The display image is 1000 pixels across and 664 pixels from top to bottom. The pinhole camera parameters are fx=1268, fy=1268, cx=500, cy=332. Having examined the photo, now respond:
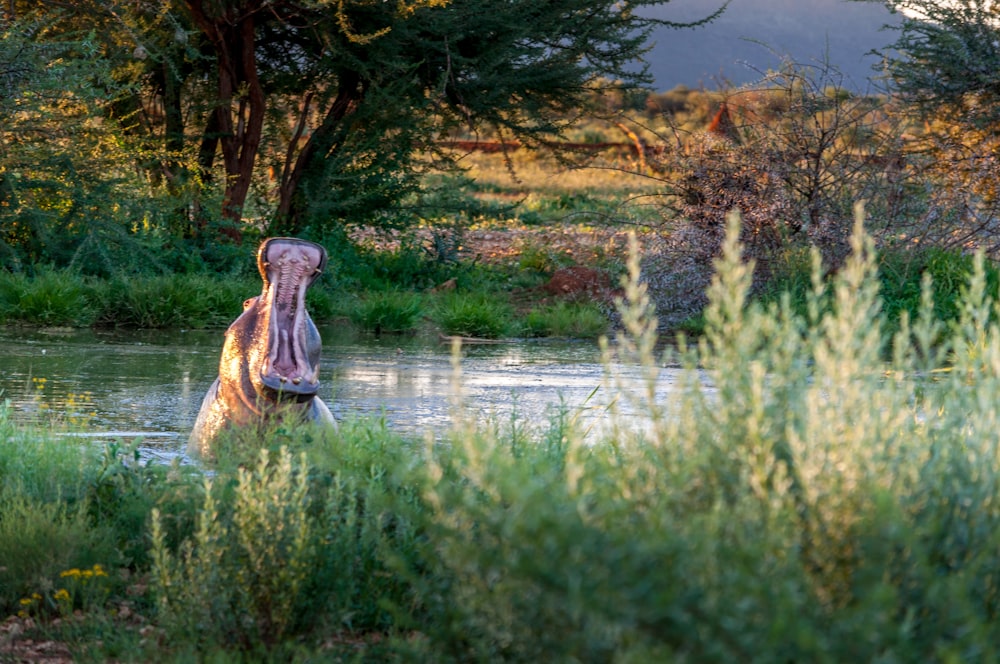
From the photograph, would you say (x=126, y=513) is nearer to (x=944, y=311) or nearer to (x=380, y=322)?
(x=380, y=322)

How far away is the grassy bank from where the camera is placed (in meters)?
2.29

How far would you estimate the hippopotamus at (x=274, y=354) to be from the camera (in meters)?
5.14

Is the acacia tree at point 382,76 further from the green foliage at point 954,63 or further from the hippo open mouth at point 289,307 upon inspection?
the hippo open mouth at point 289,307

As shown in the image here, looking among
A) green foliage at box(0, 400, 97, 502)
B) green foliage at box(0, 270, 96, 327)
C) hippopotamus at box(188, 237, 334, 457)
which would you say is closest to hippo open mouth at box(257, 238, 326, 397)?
hippopotamus at box(188, 237, 334, 457)

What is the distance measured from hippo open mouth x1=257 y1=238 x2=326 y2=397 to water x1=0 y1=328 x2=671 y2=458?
99 centimetres

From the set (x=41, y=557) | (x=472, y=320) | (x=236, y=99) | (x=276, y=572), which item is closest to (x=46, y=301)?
(x=472, y=320)

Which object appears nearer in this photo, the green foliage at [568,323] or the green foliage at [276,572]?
the green foliage at [276,572]

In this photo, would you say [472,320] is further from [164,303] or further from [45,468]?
[45,468]

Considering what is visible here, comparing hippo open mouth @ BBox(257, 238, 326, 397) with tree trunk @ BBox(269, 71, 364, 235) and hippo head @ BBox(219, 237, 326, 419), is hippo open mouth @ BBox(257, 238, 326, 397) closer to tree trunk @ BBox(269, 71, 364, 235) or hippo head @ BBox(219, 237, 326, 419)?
hippo head @ BBox(219, 237, 326, 419)

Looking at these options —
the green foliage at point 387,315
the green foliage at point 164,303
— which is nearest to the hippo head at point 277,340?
the green foliage at point 164,303

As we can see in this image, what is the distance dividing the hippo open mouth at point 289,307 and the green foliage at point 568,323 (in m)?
6.77

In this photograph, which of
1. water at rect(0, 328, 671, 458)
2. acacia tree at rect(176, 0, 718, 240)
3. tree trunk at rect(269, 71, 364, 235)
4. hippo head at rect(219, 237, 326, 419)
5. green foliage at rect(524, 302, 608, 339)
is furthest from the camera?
tree trunk at rect(269, 71, 364, 235)

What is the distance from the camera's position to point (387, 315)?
1215 cm

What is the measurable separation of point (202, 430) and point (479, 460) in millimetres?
3461
